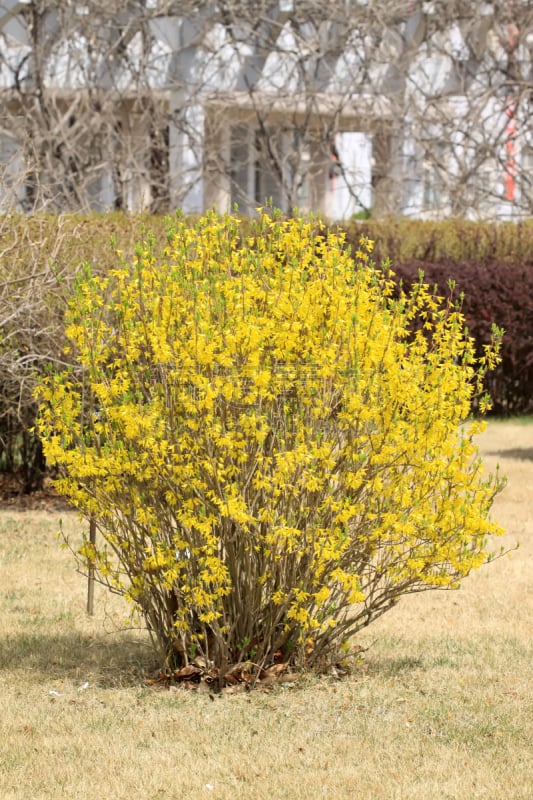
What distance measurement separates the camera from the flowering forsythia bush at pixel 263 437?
4.21 metres

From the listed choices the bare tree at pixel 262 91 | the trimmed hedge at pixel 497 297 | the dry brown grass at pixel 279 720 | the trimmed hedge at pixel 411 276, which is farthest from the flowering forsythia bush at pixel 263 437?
the bare tree at pixel 262 91

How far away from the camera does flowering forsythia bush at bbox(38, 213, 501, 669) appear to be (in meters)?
4.21

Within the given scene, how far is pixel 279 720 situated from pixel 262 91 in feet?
55.4

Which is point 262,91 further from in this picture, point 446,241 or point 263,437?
point 263,437

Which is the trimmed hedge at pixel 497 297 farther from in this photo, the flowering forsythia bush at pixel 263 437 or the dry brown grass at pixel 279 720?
the flowering forsythia bush at pixel 263 437

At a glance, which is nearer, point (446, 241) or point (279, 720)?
point (279, 720)

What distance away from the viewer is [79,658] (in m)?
5.19

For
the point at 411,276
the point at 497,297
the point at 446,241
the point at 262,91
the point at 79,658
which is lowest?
the point at 79,658

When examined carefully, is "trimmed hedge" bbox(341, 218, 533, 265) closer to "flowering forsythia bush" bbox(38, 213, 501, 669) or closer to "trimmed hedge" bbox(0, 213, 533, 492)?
"trimmed hedge" bbox(0, 213, 533, 492)

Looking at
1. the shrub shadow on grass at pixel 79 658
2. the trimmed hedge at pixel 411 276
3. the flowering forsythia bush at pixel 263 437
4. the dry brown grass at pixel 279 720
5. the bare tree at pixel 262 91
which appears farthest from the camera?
the bare tree at pixel 262 91

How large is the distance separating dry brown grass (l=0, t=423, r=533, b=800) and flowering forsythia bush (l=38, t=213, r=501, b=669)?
35cm

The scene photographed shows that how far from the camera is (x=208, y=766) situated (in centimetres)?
388

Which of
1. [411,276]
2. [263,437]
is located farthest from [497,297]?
[263,437]

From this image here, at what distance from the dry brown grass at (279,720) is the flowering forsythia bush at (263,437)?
1.14 feet
